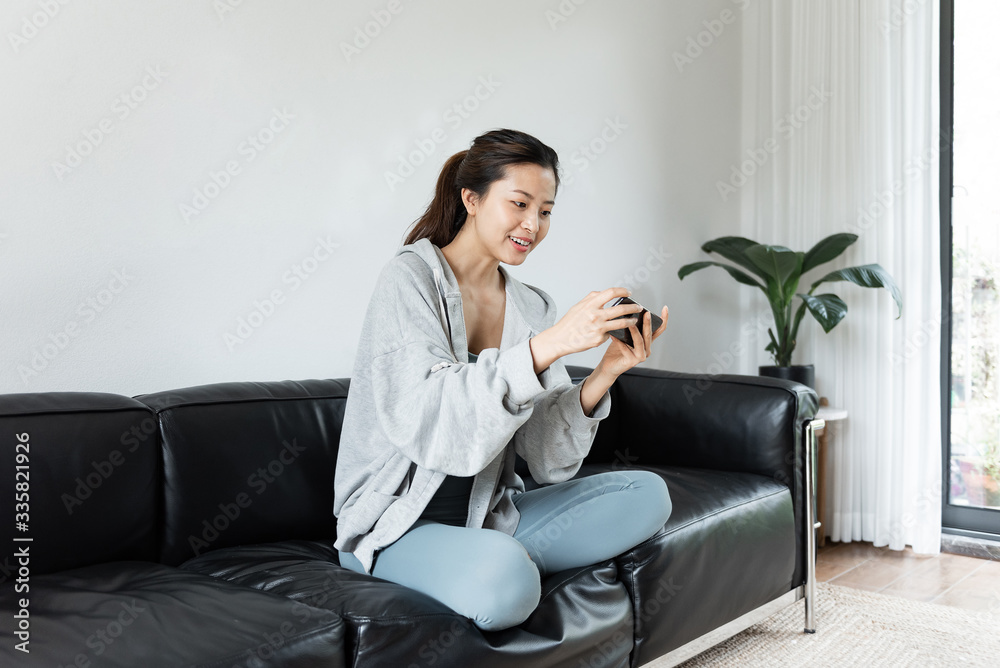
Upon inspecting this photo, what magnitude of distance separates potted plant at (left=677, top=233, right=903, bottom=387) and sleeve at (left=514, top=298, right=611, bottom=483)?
1.58 metres

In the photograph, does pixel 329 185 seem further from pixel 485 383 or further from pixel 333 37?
pixel 485 383

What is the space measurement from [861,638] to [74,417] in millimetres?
1906

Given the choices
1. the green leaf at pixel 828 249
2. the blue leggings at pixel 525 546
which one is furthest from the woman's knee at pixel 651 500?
the green leaf at pixel 828 249

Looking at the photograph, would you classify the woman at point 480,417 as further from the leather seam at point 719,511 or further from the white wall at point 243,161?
the white wall at point 243,161

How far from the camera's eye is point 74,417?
1.45 metres

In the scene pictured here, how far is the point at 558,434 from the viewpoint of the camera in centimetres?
163

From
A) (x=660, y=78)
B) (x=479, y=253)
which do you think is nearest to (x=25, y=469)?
(x=479, y=253)

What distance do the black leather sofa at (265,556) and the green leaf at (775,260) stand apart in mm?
992

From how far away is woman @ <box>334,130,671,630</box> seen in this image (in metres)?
1.30

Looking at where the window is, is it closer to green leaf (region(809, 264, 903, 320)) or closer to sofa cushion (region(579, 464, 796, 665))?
green leaf (region(809, 264, 903, 320))

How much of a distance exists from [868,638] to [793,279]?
1369mm

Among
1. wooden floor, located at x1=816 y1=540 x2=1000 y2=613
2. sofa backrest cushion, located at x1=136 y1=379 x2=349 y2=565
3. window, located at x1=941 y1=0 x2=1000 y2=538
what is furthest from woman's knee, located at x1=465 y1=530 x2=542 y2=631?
window, located at x1=941 y1=0 x2=1000 y2=538

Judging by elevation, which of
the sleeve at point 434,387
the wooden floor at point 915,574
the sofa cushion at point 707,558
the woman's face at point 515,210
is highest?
the woman's face at point 515,210

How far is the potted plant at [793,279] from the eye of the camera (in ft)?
9.64
